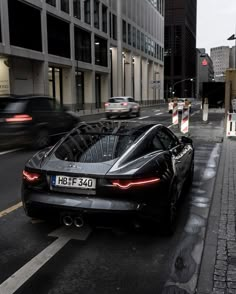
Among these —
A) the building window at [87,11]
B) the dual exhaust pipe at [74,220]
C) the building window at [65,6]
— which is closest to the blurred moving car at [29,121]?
the dual exhaust pipe at [74,220]

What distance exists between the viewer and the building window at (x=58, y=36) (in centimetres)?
3488

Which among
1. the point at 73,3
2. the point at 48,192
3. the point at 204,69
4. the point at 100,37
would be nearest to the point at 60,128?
the point at 48,192

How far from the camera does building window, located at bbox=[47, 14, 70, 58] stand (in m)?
34.9

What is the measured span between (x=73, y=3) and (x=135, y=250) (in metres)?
38.5

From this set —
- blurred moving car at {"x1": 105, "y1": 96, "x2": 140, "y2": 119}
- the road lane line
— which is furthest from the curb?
blurred moving car at {"x1": 105, "y1": 96, "x2": 140, "y2": 119}

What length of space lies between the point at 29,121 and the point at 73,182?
296 inches

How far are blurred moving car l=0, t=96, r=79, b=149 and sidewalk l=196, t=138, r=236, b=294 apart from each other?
620 cm

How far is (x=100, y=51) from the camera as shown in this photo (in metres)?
47.3

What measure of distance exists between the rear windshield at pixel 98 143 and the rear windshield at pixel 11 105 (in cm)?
604

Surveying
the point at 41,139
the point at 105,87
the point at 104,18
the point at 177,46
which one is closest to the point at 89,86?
the point at 105,87

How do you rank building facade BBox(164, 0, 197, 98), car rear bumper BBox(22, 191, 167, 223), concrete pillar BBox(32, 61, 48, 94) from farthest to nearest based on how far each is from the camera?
building facade BBox(164, 0, 197, 98)
concrete pillar BBox(32, 61, 48, 94)
car rear bumper BBox(22, 191, 167, 223)

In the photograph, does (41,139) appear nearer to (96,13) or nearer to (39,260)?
(39,260)

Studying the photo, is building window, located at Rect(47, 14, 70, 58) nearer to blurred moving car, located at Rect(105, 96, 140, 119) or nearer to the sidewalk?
blurred moving car, located at Rect(105, 96, 140, 119)

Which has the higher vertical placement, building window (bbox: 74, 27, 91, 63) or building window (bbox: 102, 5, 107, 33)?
building window (bbox: 102, 5, 107, 33)
